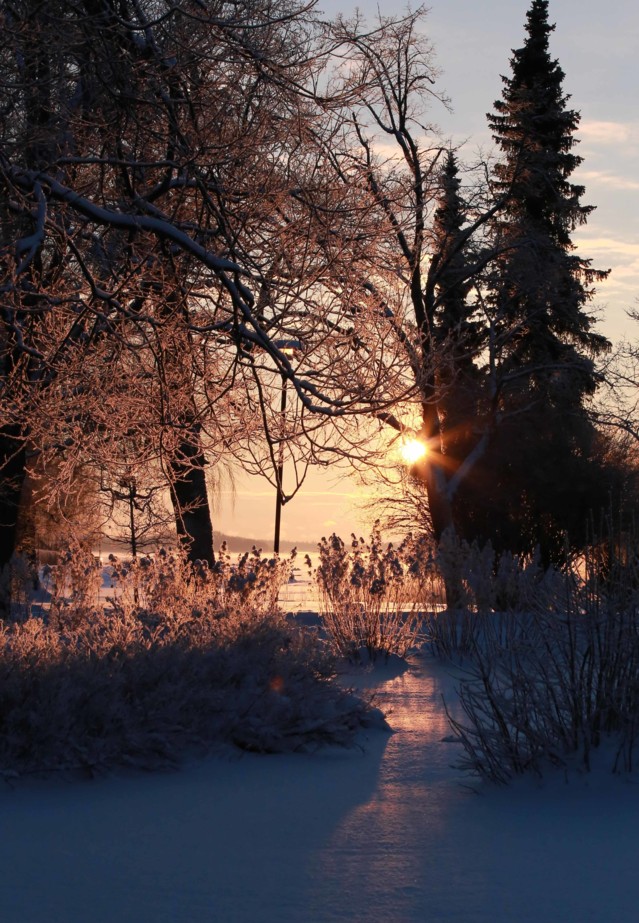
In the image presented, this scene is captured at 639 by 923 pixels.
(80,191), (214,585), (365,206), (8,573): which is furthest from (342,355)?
(8,573)

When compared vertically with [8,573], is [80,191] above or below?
above

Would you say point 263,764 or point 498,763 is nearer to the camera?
point 498,763

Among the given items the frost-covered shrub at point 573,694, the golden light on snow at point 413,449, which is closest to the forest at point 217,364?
the frost-covered shrub at point 573,694

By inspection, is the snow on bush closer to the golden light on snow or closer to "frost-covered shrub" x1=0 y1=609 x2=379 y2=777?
"frost-covered shrub" x1=0 y1=609 x2=379 y2=777

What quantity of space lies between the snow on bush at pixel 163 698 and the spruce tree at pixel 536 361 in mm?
17492

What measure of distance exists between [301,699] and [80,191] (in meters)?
4.70

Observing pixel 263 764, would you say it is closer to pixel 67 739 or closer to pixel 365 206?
pixel 67 739

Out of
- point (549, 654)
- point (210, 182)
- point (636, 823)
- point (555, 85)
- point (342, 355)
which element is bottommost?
point (636, 823)

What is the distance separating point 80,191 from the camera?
8609 millimetres

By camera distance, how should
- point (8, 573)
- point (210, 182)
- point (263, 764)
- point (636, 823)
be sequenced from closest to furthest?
point (636, 823)
point (263, 764)
point (210, 182)
point (8, 573)

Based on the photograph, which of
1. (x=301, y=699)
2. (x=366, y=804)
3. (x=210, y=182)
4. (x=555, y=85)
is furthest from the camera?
(x=555, y=85)

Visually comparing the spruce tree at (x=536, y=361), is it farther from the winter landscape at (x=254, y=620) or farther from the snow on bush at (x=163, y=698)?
the snow on bush at (x=163, y=698)

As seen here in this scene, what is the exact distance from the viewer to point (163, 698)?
5.52 m

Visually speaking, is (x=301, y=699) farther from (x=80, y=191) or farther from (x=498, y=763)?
(x=80, y=191)
